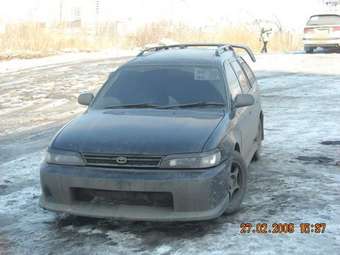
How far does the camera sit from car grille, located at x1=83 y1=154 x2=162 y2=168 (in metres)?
4.90

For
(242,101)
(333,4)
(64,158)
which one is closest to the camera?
(64,158)

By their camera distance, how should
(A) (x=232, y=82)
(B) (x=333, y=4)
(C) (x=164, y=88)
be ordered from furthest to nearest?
1. (B) (x=333, y=4)
2. (A) (x=232, y=82)
3. (C) (x=164, y=88)

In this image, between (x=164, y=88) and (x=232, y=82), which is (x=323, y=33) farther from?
(x=164, y=88)

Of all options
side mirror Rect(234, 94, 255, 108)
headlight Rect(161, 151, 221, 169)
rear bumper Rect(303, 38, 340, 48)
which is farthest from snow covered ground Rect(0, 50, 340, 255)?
rear bumper Rect(303, 38, 340, 48)

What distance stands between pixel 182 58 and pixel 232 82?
626 millimetres

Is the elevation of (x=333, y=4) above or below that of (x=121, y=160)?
above

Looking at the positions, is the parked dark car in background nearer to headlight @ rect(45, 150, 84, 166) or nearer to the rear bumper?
the rear bumper

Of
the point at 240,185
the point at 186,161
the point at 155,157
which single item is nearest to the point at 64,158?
the point at 155,157

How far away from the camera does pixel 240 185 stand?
18.7ft

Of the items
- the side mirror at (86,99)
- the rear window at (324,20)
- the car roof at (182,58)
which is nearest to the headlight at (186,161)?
the car roof at (182,58)

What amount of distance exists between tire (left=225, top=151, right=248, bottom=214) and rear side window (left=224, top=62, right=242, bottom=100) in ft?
2.73

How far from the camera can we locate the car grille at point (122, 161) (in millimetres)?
4898

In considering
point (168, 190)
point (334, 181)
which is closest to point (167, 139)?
point (168, 190)

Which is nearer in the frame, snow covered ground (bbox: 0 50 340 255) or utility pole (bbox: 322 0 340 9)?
snow covered ground (bbox: 0 50 340 255)
